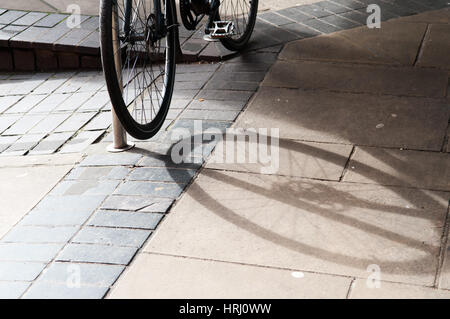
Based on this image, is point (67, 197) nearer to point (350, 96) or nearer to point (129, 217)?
point (129, 217)

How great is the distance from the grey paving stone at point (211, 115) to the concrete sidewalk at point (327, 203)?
9 centimetres

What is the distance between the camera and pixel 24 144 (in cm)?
446

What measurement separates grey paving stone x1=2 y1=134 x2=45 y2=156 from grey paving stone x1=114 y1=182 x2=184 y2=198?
3.27 ft

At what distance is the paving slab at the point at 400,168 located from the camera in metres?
3.58

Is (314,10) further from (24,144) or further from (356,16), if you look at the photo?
(24,144)

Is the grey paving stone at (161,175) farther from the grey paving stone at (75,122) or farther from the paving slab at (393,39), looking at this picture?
the paving slab at (393,39)

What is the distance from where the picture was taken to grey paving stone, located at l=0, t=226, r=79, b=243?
325cm

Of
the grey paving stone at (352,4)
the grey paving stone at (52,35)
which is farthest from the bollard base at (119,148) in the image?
the grey paving stone at (352,4)

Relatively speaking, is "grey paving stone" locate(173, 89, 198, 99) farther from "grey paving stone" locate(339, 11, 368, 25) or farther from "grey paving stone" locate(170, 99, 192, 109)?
"grey paving stone" locate(339, 11, 368, 25)

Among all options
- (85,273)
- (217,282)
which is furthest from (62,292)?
(217,282)

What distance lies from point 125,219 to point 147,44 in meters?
1.14

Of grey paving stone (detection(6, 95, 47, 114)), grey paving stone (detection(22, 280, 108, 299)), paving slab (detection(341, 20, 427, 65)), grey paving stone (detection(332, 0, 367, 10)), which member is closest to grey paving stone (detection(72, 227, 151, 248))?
grey paving stone (detection(22, 280, 108, 299))

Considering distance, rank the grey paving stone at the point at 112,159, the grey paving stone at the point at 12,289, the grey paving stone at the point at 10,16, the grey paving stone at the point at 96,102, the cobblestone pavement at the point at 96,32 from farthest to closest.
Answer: the grey paving stone at the point at 10,16 < the cobblestone pavement at the point at 96,32 < the grey paving stone at the point at 96,102 < the grey paving stone at the point at 112,159 < the grey paving stone at the point at 12,289
